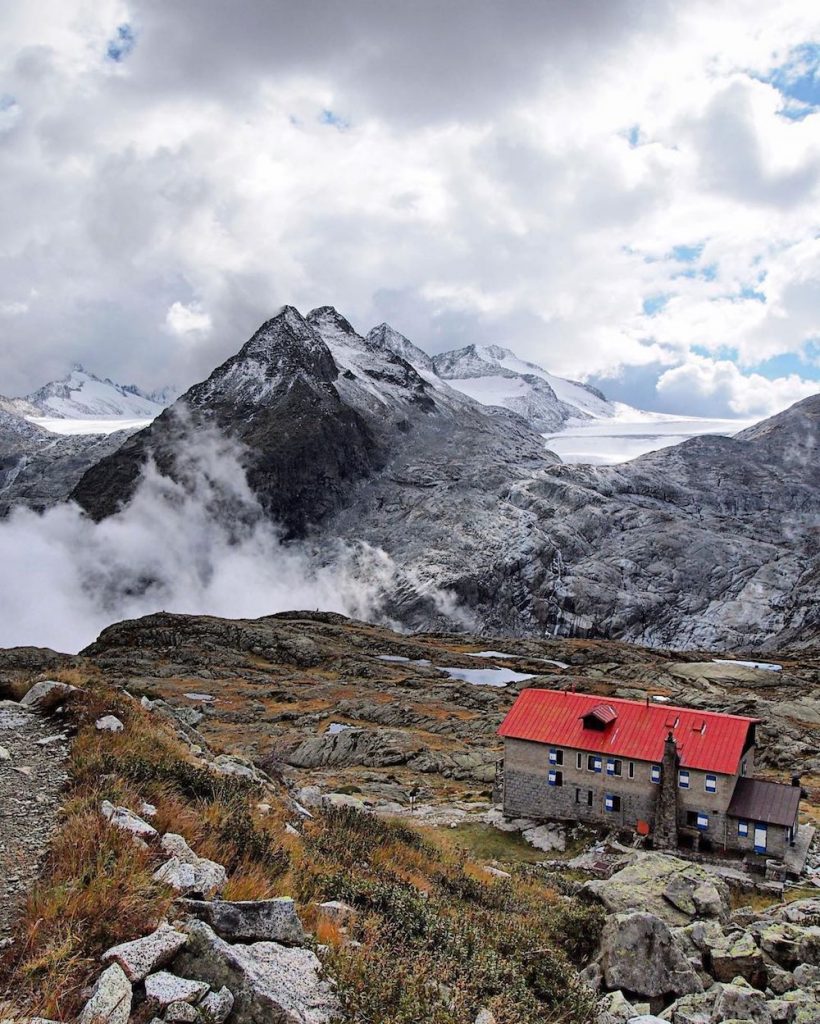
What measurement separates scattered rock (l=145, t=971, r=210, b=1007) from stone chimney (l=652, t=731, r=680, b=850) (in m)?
42.6

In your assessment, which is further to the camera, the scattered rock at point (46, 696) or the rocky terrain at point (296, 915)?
the scattered rock at point (46, 696)

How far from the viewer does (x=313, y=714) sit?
95750 millimetres

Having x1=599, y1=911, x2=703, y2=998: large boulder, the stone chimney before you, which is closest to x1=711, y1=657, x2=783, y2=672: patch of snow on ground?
the stone chimney

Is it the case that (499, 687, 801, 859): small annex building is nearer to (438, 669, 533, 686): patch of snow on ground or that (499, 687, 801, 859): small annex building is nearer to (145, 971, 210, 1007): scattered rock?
(145, 971, 210, 1007): scattered rock

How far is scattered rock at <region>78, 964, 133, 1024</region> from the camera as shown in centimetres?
702

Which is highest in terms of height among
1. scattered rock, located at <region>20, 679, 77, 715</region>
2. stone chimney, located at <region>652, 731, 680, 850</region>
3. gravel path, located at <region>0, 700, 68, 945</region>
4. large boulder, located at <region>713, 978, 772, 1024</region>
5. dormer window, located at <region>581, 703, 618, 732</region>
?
scattered rock, located at <region>20, 679, 77, 715</region>

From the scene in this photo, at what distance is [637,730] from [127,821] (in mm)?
42432

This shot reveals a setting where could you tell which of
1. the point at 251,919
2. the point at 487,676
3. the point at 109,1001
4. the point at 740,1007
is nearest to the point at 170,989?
the point at 109,1001

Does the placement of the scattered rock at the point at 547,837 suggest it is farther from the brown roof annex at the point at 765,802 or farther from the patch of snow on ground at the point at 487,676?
the patch of snow on ground at the point at 487,676

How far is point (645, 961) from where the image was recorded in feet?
51.7

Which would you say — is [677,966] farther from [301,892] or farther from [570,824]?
[570,824]

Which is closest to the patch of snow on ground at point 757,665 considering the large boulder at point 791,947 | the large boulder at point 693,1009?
the large boulder at point 791,947

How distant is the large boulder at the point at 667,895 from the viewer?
2386 centimetres

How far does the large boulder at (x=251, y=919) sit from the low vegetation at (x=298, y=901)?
1.40 ft
